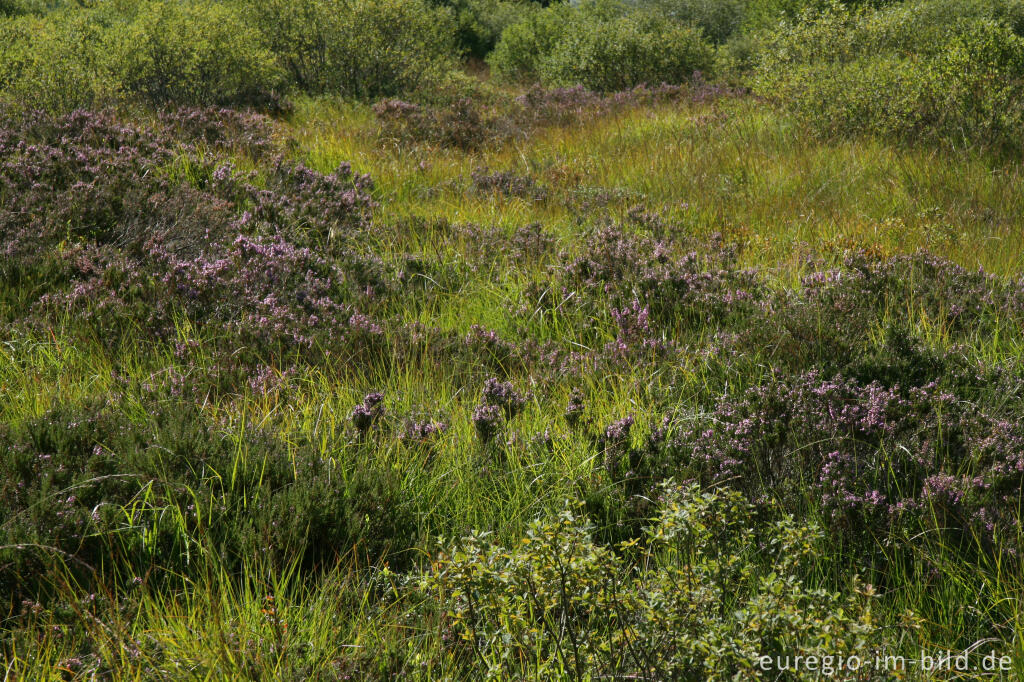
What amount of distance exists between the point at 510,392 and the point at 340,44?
1052 cm

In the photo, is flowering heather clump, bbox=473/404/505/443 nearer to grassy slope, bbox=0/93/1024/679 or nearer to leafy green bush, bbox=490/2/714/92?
grassy slope, bbox=0/93/1024/679

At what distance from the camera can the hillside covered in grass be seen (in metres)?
2.30

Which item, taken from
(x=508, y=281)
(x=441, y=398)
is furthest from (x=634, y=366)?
(x=508, y=281)

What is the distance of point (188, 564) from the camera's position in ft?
8.52

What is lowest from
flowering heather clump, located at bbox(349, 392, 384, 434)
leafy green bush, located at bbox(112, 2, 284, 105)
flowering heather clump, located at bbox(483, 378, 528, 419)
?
flowering heather clump, located at bbox(483, 378, 528, 419)

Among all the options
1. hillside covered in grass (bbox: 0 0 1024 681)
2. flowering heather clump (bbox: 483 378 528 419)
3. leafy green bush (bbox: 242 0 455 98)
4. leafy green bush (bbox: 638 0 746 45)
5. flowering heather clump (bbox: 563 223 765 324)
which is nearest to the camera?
hillside covered in grass (bbox: 0 0 1024 681)

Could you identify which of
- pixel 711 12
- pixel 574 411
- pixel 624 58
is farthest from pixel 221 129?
pixel 711 12

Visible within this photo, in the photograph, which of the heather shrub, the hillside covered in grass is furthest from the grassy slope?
the heather shrub

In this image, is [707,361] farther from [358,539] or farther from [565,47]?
[565,47]

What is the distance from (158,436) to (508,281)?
2672 mm

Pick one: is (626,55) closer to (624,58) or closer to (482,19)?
(624,58)

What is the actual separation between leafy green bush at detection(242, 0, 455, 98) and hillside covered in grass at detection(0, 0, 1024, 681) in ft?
12.4

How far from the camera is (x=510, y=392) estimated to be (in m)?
3.85

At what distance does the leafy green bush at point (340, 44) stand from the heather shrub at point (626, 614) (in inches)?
455
